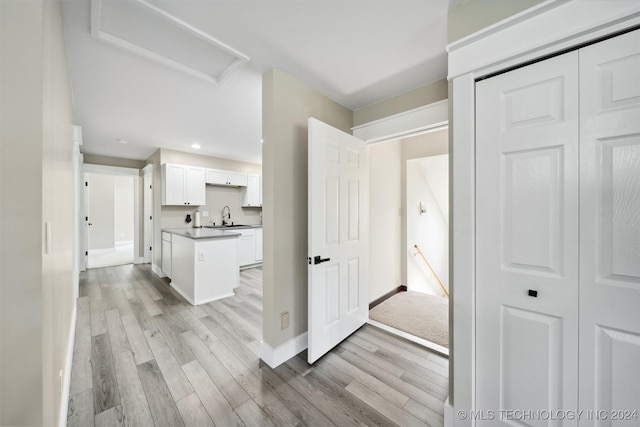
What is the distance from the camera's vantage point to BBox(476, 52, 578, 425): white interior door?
106 cm

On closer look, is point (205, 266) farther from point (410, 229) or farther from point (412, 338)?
point (410, 229)

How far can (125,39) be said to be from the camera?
Answer: 162cm

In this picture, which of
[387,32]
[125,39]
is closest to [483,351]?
[387,32]

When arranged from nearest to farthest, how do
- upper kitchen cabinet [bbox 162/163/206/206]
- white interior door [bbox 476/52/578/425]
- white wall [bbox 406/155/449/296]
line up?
white interior door [bbox 476/52/578/425] < white wall [bbox 406/155/449/296] < upper kitchen cabinet [bbox 162/163/206/206]

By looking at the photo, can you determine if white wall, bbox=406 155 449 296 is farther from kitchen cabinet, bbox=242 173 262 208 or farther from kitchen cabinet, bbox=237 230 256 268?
kitchen cabinet, bbox=242 173 262 208

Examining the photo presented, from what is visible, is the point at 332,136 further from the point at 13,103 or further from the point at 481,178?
the point at 13,103

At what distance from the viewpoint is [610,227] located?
38.6 inches

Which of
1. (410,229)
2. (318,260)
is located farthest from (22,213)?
(410,229)

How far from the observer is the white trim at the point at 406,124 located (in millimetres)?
2025

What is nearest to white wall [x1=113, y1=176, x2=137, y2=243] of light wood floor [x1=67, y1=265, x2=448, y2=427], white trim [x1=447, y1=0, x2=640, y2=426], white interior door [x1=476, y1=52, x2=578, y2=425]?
light wood floor [x1=67, y1=265, x2=448, y2=427]

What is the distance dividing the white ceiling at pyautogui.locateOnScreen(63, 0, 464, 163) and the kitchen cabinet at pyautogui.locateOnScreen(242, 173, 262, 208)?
2671 mm

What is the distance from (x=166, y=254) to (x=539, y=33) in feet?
16.8

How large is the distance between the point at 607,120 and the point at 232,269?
3.86m

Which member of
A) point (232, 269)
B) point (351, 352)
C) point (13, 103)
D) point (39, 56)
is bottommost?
point (351, 352)
